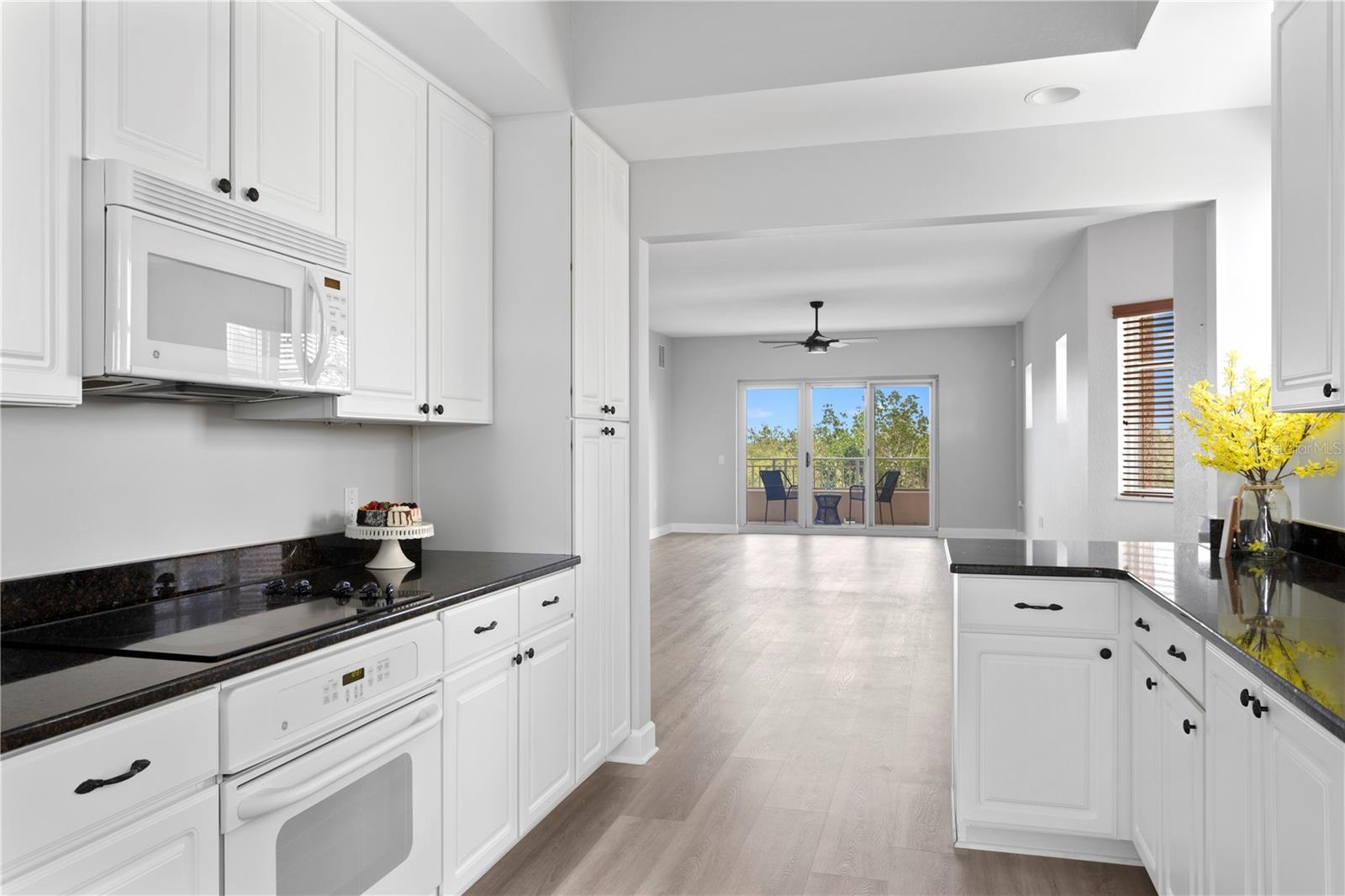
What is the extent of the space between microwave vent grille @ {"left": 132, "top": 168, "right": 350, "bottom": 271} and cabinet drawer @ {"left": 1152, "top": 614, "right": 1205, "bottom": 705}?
2.31 meters

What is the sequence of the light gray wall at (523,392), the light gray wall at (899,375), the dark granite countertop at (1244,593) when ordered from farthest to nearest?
1. the light gray wall at (899,375)
2. the light gray wall at (523,392)
3. the dark granite countertop at (1244,593)

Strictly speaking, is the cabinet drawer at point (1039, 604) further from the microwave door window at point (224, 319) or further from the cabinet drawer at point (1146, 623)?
the microwave door window at point (224, 319)

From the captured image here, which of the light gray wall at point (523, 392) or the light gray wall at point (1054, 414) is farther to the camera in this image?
the light gray wall at point (1054, 414)

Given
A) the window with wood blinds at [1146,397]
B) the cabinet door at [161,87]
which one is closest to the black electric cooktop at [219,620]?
the cabinet door at [161,87]

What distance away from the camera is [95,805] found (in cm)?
136

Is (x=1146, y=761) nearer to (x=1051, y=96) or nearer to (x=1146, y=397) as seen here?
(x=1051, y=96)

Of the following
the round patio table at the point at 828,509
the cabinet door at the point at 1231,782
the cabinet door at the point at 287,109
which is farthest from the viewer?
the round patio table at the point at 828,509

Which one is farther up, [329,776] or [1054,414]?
[1054,414]

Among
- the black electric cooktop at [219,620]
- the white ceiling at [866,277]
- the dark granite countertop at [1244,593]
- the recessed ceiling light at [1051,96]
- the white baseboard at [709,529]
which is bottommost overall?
the white baseboard at [709,529]

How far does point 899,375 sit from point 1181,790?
31.8 ft

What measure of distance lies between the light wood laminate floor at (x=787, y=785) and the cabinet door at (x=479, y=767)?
162 mm

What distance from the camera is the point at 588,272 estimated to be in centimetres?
336

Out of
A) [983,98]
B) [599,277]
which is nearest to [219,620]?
[599,277]

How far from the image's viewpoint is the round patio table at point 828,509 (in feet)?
39.1
